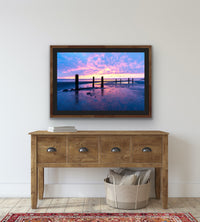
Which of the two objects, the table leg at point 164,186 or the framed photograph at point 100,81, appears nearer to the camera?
the table leg at point 164,186

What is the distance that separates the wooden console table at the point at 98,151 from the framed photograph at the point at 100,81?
1.48 ft

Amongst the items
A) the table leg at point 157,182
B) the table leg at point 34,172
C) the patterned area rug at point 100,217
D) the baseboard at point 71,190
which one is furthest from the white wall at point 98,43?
the patterned area rug at point 100,217

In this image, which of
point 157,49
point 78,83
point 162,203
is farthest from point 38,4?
point 162,203

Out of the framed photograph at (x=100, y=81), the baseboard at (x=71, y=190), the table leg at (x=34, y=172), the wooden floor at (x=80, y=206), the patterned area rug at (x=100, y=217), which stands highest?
the framed photograph at (x=100, y=81)

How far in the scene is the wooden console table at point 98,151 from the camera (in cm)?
269

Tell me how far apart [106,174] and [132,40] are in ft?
4.98

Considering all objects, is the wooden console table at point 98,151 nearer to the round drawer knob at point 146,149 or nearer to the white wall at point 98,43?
the round drawer knob at point 146,149

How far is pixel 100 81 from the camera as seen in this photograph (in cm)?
313

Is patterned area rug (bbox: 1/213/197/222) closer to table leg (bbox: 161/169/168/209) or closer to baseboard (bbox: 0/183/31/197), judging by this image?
table leg (bbox: 161/169/168/209)

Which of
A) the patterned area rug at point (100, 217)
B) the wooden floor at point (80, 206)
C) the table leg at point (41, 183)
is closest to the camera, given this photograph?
the patterned area rug at point (100, 217)

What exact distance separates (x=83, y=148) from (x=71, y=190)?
69cm

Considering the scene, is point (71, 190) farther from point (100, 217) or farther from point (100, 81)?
point (100, 81)

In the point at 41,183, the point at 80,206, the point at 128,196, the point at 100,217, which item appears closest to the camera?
the point at 100,217

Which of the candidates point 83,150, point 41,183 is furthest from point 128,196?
point 41,183
